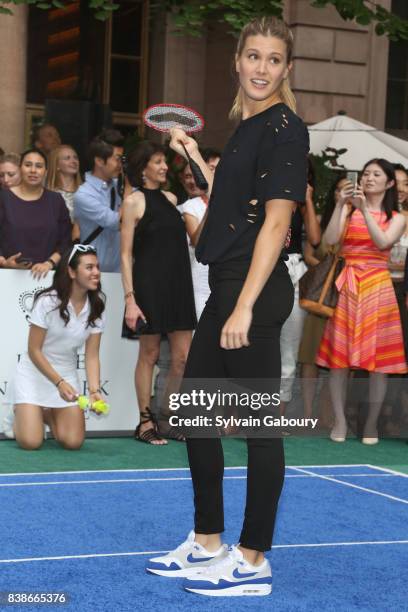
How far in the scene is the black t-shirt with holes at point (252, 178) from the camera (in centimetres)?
484

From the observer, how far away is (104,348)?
32.3ft

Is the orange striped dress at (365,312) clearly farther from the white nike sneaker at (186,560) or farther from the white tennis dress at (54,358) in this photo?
the white nike sneaker at (186,560)

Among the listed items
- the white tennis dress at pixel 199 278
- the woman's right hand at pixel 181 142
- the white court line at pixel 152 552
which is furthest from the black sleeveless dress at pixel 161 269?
the woman's right hand at pixel 181 142

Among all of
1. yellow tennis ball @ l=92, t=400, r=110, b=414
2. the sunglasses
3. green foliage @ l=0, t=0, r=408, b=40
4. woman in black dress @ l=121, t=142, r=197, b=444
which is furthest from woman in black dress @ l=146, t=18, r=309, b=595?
green foliage @ l=0, t=0, r=408, b=40

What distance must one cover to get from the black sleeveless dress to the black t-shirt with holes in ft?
14.0

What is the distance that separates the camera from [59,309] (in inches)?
351

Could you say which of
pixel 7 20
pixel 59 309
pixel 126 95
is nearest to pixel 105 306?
pixel 59 309

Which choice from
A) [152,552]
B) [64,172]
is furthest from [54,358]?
[152,552]

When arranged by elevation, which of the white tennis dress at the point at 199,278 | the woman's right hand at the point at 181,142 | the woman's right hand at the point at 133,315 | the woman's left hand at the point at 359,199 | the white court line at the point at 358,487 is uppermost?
the woman's right hand at the point at 181,142

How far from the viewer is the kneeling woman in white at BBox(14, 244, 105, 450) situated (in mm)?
8906

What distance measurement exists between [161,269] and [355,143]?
458 cm

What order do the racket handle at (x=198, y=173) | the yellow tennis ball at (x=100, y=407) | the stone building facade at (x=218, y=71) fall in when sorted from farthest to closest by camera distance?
1. the stone building facade at (x=218, y=71)
2. the yellow tennis ball at (x=100, y=407)
3. the racket handle at (x=198, y=173)

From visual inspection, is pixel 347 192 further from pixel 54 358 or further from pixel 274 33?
pixel 274 33

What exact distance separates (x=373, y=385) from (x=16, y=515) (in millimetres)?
4269
